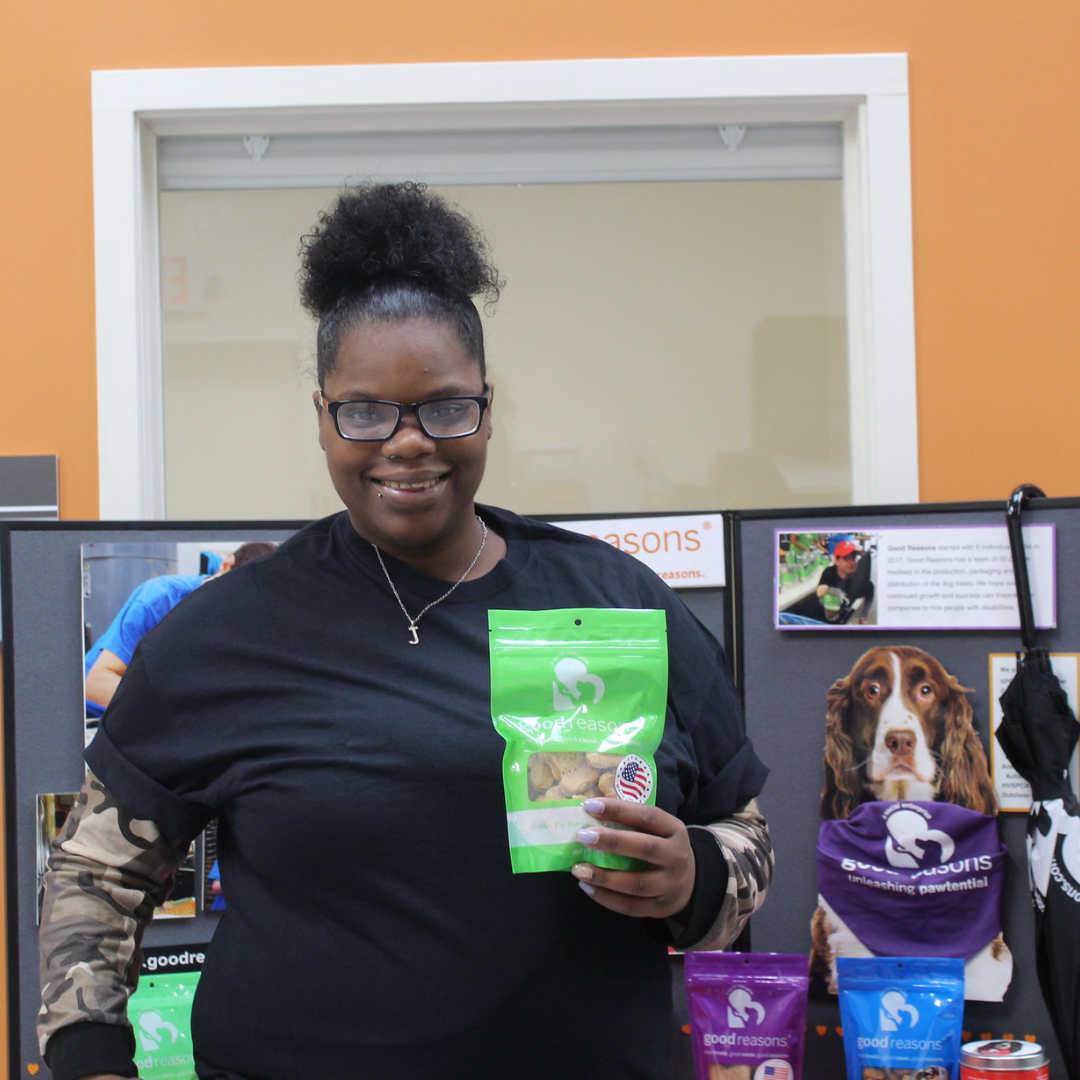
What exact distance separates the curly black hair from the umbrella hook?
980 millimetres

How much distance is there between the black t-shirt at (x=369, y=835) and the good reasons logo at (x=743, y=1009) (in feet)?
1.82

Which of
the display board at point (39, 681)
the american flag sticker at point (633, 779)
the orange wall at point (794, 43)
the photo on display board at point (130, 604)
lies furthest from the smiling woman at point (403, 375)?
the orange wall at point (794, 43)

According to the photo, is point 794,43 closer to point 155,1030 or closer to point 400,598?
point 400,598

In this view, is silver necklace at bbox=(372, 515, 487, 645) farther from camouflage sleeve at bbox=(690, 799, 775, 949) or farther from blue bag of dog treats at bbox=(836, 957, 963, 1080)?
blue bag of dog treats at bbox=(836, 957, 963, 1080)

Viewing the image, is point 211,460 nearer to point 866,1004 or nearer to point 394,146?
point 394,146

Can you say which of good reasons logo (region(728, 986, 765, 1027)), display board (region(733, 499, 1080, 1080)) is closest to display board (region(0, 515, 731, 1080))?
good reasons logo (region(728, 986, 765, 1027))

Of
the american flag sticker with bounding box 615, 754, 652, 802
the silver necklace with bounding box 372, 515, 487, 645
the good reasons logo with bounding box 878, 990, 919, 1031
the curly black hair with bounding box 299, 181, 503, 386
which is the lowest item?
the good reasons logo with bounding box 878, 990, 919, 1031

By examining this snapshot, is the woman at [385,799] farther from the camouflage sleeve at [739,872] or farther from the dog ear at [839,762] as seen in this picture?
the dog ear at [839,762]

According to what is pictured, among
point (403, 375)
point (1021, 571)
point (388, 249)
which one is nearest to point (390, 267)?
point (388, 249)

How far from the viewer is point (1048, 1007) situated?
156 centimetres

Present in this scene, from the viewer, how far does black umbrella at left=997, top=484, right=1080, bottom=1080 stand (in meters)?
1.52

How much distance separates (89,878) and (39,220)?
1.51m

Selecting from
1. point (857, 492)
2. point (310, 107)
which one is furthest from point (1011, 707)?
point (310, 107)

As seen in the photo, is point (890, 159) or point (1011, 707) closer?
point (1011, 707)
